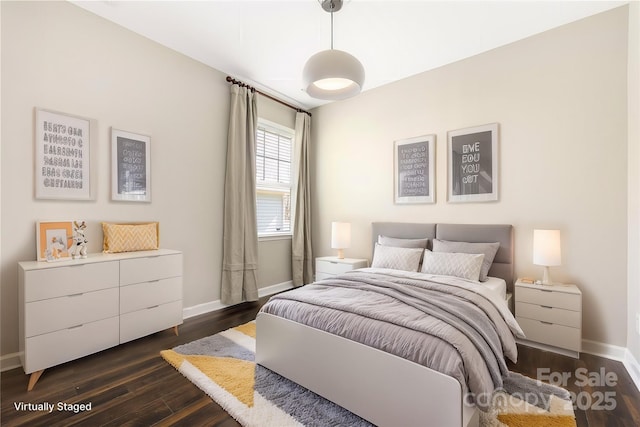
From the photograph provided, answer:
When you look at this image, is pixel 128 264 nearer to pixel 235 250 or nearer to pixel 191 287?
pixel 191 287

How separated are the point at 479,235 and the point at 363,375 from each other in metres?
2.11

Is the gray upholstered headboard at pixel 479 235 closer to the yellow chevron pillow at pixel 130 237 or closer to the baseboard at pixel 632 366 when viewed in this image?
the baseboard at pixel 632 366

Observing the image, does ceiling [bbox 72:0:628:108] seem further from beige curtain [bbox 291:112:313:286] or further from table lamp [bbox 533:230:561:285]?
table lamp [bbox 533:230:561:285]

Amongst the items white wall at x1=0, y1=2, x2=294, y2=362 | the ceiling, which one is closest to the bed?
white wall at x1=0, y1=2, x2=294, y2=362

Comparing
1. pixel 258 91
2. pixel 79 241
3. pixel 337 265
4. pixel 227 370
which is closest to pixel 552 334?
pixel 337 265

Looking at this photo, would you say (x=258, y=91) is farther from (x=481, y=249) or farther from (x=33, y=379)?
(x=33, y=379)

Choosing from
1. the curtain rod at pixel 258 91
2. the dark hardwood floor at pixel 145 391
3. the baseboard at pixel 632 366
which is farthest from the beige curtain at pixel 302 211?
the baseboard at pixel 632 366

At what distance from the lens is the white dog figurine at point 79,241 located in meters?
2.32

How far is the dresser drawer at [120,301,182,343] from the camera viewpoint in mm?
2398

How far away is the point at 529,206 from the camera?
2.81 m

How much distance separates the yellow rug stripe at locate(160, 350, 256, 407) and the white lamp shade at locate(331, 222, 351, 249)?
6.52ft

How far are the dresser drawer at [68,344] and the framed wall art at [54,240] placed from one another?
56 cm

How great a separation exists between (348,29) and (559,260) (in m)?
2.78

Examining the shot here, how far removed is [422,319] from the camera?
5.35 feet
